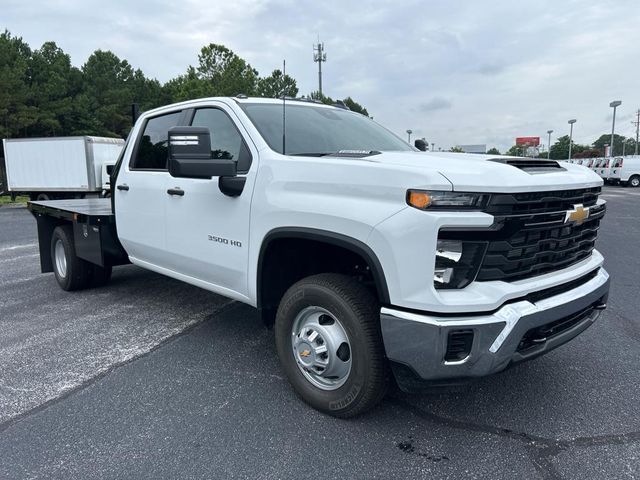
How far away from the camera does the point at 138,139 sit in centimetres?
496

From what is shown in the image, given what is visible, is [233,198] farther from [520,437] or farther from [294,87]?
[294,87]

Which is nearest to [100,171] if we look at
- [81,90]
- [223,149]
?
[223,149]

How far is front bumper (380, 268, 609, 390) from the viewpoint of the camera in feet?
7.97

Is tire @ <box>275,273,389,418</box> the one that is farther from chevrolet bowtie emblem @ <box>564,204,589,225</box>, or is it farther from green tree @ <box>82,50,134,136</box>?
green tree @ <box>82,50,134,136</box>

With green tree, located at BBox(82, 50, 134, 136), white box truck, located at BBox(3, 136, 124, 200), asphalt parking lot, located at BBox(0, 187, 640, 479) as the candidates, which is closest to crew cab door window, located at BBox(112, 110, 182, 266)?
asphalt parking lot, located at BBox(0, 187, 640, 479)

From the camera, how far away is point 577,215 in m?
2.86

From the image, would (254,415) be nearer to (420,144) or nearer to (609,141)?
(420,144)

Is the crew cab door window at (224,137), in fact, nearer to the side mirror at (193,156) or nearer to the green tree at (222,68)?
the side mirror at (193,156)

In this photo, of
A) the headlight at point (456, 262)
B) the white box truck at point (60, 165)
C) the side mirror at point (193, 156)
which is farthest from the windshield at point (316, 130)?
the white box truck at point (60, 165)

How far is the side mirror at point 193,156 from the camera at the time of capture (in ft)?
10.1

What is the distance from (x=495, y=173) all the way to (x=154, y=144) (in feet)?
10.9

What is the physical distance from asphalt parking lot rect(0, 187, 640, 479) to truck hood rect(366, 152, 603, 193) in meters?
1.08

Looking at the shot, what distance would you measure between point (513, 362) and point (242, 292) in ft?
6.12

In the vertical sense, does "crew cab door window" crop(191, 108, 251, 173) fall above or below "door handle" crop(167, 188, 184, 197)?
above
